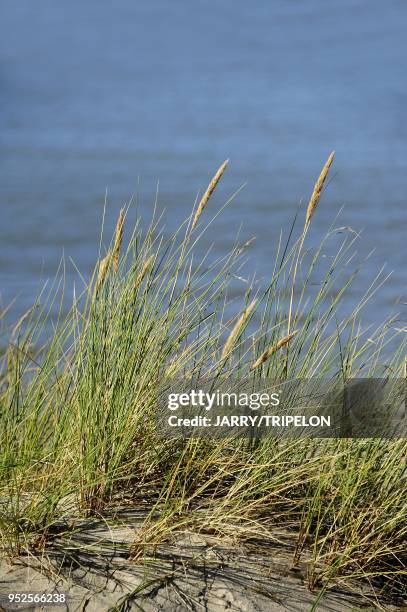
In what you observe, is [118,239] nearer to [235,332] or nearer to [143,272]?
[143,272]

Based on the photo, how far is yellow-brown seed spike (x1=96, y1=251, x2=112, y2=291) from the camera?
3158mm

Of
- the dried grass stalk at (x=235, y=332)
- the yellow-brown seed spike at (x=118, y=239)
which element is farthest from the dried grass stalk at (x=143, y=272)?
the dried grass stalk at (x=235, y=332)

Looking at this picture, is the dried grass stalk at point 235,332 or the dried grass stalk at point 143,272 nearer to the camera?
the dried grass stalk at point 235,332

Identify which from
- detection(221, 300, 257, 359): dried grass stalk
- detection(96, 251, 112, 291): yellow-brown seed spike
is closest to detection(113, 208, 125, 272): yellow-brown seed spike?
detection(96, 251, 112, 291): yellow-brown seed spike

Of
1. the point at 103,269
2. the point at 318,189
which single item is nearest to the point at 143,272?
the point at 103,269

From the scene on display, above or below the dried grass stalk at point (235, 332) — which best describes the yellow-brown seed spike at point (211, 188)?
above

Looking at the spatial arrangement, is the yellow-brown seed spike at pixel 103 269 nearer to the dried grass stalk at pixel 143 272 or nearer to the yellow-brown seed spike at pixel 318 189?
the dried grass stalk at pixel 143 272

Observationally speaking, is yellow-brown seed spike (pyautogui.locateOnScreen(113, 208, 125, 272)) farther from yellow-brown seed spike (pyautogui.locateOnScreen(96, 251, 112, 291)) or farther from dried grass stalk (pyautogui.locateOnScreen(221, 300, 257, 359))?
dried grass stalk (pyautogui.locateOnScreen(221, 300, 257, 359))

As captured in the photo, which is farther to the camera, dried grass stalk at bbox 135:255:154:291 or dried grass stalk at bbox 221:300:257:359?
dried grass stalk at bbox 135:255:154:291

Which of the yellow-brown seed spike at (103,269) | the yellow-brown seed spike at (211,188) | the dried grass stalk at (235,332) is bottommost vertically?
the dried grass stalk at (235,332)

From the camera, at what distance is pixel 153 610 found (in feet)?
8.41

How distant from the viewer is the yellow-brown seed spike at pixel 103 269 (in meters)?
3.16

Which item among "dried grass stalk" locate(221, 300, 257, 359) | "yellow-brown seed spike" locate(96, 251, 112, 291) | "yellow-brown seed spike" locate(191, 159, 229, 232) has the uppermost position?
"yellow-brown seed spike" locate(191, 159, 229, 232)

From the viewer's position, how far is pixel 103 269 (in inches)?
125
